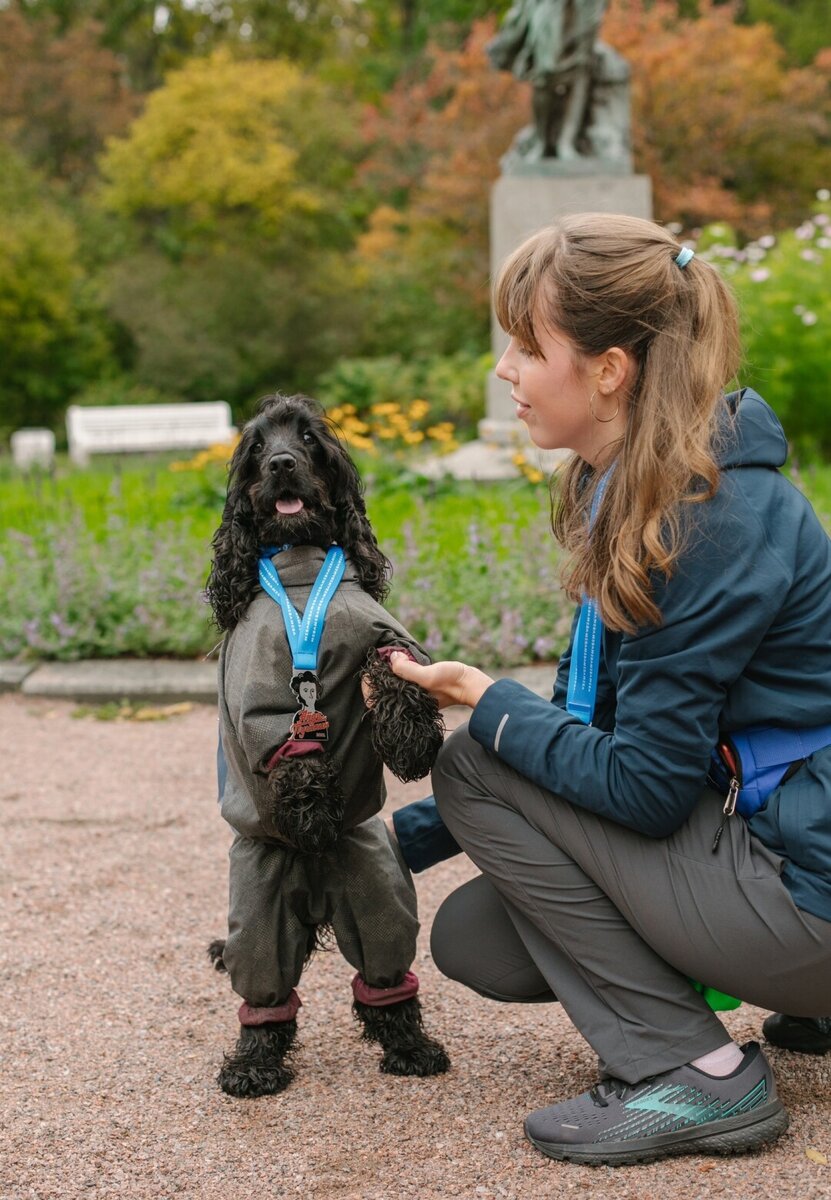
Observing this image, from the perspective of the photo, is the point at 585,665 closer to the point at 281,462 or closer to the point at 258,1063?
the point at 281,462

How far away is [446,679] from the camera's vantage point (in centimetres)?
233

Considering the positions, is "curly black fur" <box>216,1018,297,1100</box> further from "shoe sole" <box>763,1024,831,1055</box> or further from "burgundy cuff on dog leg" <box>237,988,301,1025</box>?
"shoe sole" <box>763,1024,831,1055</box>

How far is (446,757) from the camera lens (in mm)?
2434

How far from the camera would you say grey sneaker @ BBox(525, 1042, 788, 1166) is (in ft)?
7.31

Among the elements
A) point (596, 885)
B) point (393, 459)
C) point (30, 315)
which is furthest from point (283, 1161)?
point (30, 315)

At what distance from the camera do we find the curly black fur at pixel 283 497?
93.4 inches

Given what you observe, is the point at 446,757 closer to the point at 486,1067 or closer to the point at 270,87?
the point at 486,1067

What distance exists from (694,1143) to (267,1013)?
0.86m

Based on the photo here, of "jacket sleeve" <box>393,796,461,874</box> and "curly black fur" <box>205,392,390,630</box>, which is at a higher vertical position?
"curly black fur" <box>205,392,390,630</box>

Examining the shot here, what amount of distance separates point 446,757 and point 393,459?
7.21 metres

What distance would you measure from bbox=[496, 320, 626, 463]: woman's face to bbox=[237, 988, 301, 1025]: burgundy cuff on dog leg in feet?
4.04

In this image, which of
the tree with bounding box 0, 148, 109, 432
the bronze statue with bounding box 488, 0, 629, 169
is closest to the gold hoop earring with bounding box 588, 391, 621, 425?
the bronze statue with bounding box 488, 0, 629, 169

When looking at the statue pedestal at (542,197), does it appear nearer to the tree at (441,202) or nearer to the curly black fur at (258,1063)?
the tree at (441,202)

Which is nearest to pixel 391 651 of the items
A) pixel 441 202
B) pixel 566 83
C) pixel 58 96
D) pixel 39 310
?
pixel 566 83
